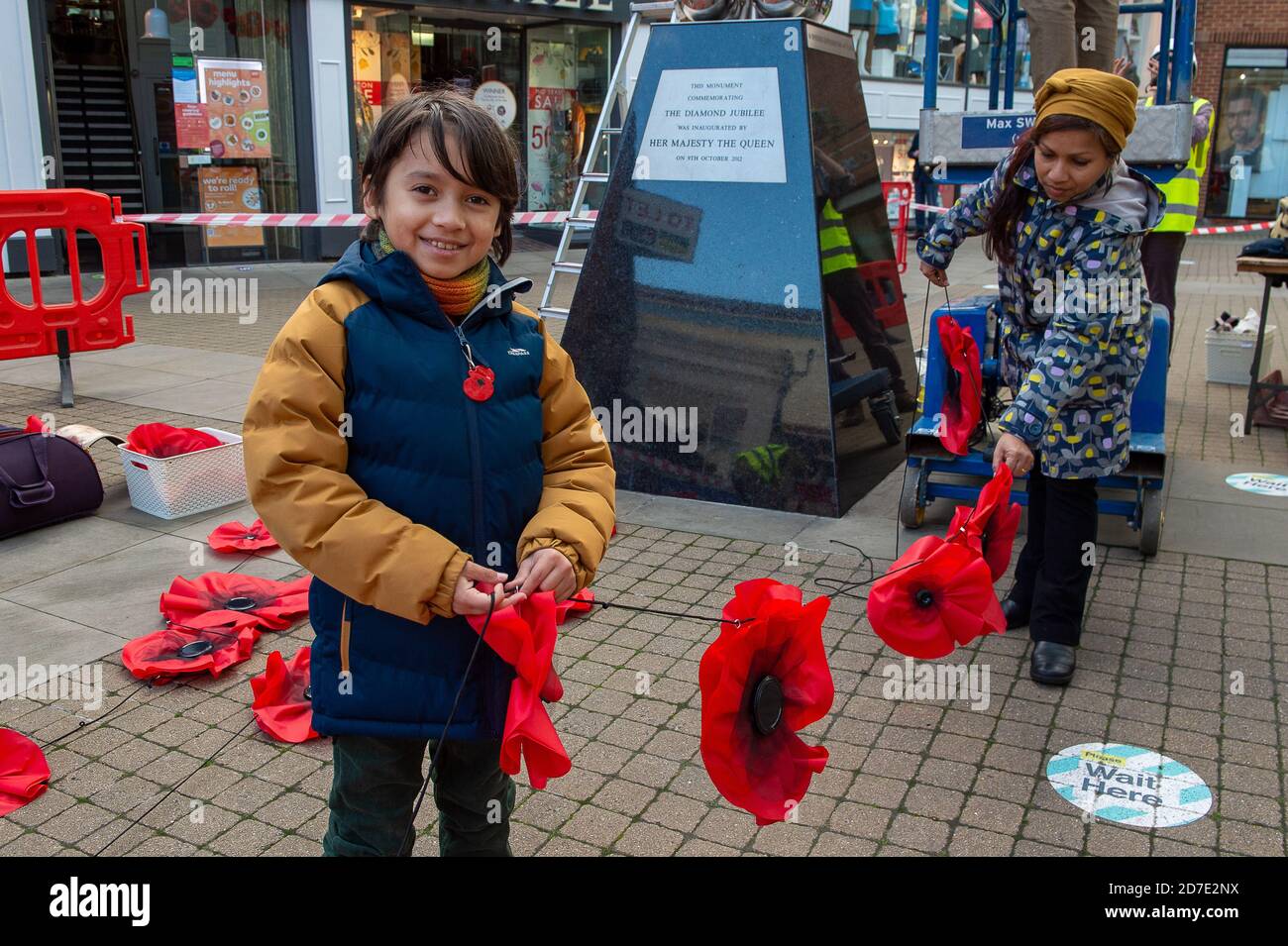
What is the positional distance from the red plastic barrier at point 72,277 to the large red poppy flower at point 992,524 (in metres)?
6.38

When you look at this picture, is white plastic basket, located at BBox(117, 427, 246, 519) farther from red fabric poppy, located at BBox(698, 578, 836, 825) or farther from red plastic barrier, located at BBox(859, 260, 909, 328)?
red fabric poppy, located at BBox(698, 578, 836, 825)

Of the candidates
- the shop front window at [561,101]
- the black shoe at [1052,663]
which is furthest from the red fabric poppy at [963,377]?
the shop front window at [561,101]

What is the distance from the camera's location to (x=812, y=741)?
3.50m

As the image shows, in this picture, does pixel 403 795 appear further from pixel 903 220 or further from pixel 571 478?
pixel 903 220

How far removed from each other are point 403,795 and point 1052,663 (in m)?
2.43

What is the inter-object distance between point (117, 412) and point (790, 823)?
20.4 feet

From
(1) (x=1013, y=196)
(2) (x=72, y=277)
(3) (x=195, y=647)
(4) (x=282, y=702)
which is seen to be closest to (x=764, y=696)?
(4) (x=282, y=702)

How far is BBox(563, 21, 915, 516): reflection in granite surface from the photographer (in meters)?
5.59

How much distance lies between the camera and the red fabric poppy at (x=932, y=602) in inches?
114

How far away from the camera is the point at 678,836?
3004mm

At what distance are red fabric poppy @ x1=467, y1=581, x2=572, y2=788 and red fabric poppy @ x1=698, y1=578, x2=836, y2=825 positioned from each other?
310 mm

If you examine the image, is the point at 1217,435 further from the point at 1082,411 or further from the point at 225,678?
the point at 225,678

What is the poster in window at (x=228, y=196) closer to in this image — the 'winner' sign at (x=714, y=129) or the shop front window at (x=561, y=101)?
the shop front window at (x=561, y=101)

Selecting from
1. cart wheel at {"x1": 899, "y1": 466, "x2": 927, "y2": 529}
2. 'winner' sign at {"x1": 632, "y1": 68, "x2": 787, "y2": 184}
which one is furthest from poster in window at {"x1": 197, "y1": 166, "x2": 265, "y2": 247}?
cart wheel at {"x1": 899, "y1": 466, "x2": 927, "y2": 529}
